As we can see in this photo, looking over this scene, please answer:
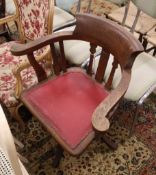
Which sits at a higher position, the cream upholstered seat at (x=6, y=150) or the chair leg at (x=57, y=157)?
the cream upholstered seat at (x=6, y=150)

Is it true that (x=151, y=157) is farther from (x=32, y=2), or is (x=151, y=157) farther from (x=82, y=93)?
(x=32, y=2)

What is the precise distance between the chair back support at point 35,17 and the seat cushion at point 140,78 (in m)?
0.47

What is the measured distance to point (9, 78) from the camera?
1487mm

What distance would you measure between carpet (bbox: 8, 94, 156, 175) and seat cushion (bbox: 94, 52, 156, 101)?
166 millimetres

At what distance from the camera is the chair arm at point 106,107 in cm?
93

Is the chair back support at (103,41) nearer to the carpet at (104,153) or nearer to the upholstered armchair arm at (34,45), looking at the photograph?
the upholstered armchair arm at (34,45)

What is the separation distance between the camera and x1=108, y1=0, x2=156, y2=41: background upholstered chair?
1.62 m

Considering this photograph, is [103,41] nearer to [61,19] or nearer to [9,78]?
[9,78]

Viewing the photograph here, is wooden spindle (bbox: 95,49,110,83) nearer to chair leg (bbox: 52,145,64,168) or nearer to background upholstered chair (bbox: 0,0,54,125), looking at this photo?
background upholstered chair (bbox: 0,0,54,125)

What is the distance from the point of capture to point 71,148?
1.08m

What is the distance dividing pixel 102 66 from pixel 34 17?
561 millimetres

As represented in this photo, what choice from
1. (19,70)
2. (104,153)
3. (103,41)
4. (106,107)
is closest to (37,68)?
(19,70)

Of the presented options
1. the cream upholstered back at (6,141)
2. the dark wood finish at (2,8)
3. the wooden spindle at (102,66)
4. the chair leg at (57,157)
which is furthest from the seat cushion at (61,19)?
the cream upholstered back at (6,141)

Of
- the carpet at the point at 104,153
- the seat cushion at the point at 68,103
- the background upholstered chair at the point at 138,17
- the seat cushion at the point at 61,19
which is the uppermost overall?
the background upholstered chair at the point at 138,17
